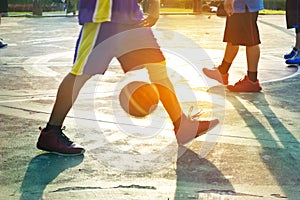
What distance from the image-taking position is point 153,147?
3.56 metres

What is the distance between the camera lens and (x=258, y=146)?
3.61m

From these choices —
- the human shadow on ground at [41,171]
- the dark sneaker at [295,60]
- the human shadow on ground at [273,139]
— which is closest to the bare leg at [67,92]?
the human shadow on ground at [41,171]

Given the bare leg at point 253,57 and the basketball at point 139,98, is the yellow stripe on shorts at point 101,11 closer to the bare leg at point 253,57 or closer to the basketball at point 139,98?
the basketball at point 139,98

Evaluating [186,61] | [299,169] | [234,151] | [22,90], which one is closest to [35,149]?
[234,151]

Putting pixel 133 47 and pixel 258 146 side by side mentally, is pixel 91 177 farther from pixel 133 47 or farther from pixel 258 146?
pixel 258 146

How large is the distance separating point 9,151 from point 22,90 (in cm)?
211

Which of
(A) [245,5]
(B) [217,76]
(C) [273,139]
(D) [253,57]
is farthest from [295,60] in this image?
(C) [273,139]

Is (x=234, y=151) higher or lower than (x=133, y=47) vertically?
lower

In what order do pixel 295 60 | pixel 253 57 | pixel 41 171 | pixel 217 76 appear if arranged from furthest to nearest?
pixel 295 60
pixel 217 76
pixel 253 57
pixel 41 171

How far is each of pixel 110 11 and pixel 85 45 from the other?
0.84 ft

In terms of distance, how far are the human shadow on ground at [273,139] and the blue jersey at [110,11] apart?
3.81ft

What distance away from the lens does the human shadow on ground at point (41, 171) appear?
278 centimetres

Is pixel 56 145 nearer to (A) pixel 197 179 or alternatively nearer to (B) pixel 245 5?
(A) pixel 197 179

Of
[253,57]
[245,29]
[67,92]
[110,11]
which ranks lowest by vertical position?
[253,57]
